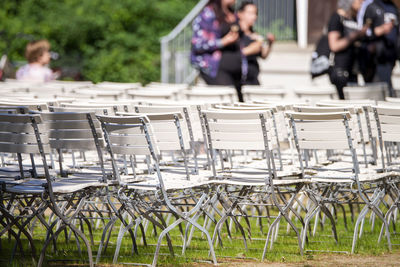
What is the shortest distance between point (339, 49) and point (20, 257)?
24.4ft

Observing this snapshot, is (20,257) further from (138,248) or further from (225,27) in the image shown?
(225,27)

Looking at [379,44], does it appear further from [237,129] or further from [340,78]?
[237,129]

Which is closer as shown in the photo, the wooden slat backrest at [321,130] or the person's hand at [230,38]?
the wooden slat backrest at [321,130]

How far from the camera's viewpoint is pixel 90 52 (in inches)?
1161

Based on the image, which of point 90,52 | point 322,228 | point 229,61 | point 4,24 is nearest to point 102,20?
point 90,52

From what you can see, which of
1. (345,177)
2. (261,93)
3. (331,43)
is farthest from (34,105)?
(331,43)

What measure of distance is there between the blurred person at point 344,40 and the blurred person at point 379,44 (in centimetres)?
47

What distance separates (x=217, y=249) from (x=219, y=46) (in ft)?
22.1

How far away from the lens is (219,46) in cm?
1388

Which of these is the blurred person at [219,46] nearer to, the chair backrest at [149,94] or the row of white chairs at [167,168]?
the chair backrest at [149,94]

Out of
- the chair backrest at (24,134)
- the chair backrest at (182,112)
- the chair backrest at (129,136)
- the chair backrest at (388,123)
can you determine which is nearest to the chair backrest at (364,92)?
the chair backrest at (388,123)

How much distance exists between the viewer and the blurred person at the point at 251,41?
47.2 ft

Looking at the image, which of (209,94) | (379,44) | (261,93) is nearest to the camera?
(209,94)

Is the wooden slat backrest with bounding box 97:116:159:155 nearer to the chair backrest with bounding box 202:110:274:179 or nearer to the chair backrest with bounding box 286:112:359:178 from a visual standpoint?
the chair backrest with bounding box 202:110:274:179
